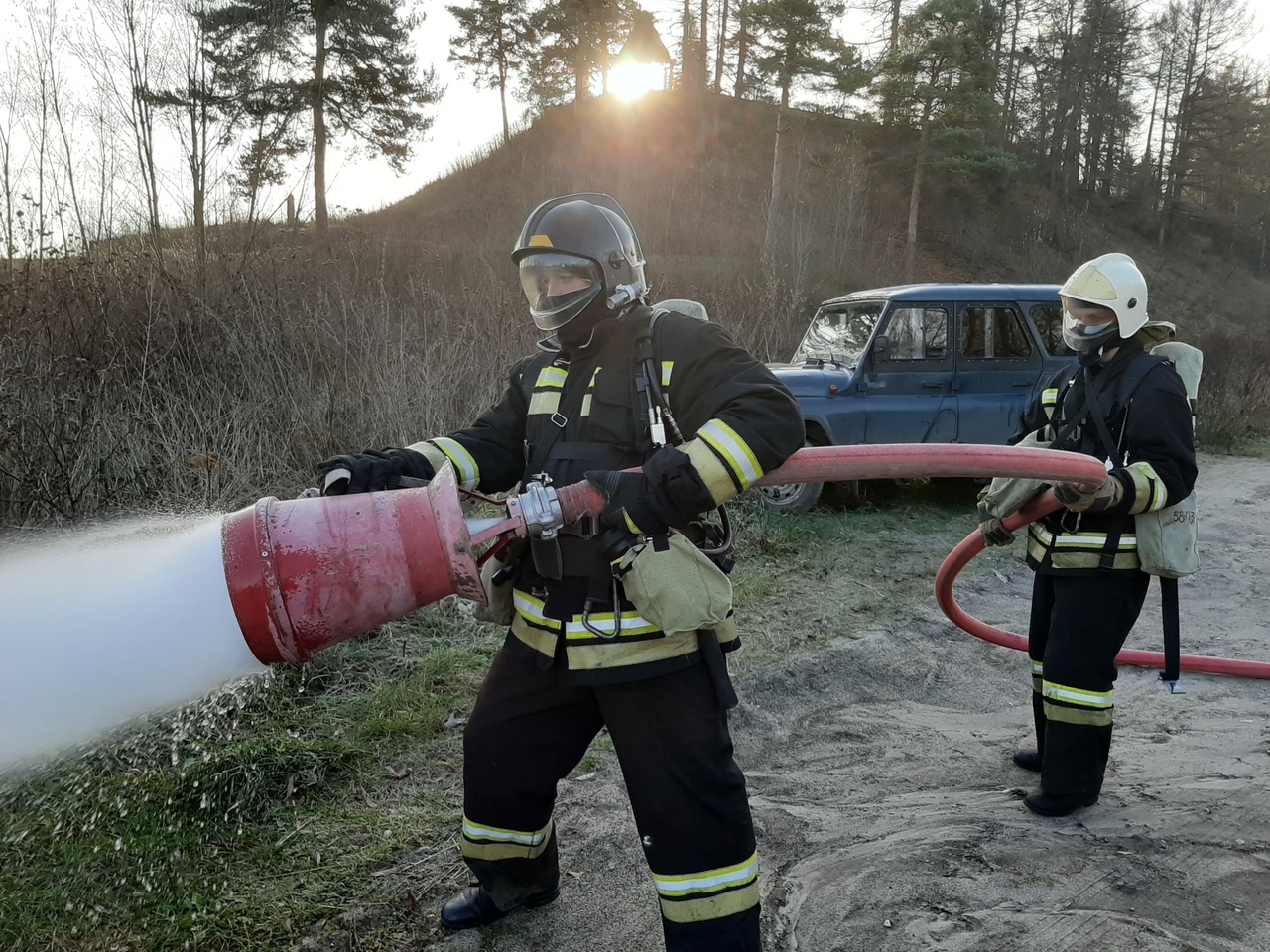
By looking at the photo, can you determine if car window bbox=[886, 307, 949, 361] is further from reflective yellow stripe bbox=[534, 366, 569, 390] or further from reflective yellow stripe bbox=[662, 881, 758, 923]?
reflective yellow stripe bbox=[662, 881, 758, 923]

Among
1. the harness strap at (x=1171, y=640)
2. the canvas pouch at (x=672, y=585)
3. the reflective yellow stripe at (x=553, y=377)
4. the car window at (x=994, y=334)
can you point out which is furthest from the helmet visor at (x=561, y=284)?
the car window at (x=994, y=334)

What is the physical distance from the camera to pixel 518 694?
6.86 ft

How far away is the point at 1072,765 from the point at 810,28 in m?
24.6

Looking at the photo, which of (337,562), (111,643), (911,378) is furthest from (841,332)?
(111,643)

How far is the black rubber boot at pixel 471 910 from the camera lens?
7.80 ft

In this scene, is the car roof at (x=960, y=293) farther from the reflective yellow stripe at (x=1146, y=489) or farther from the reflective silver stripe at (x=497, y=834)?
the reflective silver stripe at (x=497, y=834)

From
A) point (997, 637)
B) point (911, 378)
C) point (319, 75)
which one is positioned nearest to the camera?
point (997, 637)

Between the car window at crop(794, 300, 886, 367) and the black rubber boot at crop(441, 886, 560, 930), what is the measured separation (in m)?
6.19

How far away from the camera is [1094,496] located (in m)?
2.72

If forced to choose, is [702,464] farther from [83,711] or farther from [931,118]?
[931,118]

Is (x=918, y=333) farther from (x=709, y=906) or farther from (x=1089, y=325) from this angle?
(x=709, y=906)

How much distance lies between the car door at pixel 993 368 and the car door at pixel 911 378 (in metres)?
0.14

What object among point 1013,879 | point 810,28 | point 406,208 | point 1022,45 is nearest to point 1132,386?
point 1013,879

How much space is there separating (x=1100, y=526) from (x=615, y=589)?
204cm
